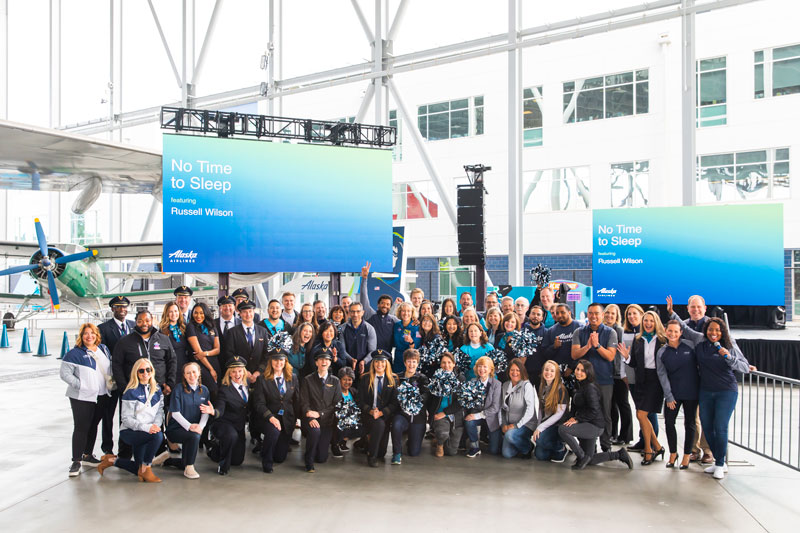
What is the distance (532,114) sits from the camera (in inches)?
837

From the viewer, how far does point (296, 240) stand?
9414 mm

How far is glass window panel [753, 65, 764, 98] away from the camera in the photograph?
17.6 m

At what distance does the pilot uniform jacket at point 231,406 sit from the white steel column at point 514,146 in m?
8.13

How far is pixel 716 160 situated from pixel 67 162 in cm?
1744

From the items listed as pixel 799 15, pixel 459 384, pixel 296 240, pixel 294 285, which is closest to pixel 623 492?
pixel 459 384

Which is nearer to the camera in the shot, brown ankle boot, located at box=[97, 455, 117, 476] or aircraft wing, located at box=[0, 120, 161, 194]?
brown ankle boot, located at box=[97, 455, 117, 476]

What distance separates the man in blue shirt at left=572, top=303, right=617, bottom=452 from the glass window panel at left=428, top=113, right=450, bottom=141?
1840 centimetres

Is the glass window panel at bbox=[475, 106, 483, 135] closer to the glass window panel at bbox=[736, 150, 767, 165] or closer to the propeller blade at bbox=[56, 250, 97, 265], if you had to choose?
the glass window panel at bbox=[736, 150, 767, 165]

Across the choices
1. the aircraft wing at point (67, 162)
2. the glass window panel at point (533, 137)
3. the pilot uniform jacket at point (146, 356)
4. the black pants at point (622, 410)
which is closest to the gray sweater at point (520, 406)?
the black pants at point (622, 410)

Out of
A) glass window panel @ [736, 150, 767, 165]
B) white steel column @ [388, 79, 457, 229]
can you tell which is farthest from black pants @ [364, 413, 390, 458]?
glass window panel @ [736, 150, 767, 165]

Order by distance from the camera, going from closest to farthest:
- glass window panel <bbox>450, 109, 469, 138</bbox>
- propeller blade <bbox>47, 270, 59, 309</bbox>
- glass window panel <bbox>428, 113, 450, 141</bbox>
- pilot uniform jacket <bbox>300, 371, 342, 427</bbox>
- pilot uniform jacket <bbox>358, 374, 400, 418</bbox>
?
pilot uniform jacket <bbox>300, 371, 342, 427</bbox>
pilot uniform jacket <bbox>358, 374, 400, 418</bbox>
propeller blade <bbox>47, 270, 59, 309</bbox>
glass window panel <bbox>450, 109, 469, 138</bbox>
glass window panel <bbox>428, 113, 450, 141</bbox>

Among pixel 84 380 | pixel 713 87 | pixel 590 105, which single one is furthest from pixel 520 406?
pixel 590 105

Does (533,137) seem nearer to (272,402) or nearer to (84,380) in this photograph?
(272,402)

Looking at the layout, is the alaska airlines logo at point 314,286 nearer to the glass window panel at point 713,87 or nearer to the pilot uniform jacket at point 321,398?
the pilot uniform jacket at point 321,398
